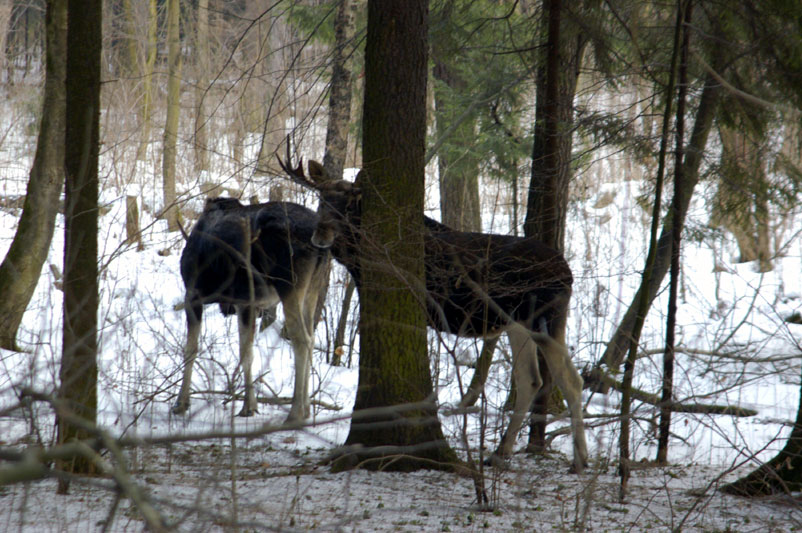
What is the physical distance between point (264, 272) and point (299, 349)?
0.86 metres

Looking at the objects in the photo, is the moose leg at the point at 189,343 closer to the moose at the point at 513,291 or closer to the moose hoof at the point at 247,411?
the moose hoof at the point at 247,411

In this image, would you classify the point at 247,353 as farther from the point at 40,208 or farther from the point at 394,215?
the point at 40,208

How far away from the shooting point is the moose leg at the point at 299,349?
7.16 meters

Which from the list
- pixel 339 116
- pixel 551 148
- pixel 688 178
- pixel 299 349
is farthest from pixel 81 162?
pixel 339 116

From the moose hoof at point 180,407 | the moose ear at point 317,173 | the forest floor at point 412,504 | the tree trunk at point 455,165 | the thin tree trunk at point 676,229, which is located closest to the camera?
the forest floor at point 412,504

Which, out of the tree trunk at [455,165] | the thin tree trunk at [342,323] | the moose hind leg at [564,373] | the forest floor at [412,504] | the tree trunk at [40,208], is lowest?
the forest floor at [412,504]

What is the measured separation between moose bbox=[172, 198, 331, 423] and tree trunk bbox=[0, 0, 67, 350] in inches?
64.4

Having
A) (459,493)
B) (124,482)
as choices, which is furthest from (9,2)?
(124,482)

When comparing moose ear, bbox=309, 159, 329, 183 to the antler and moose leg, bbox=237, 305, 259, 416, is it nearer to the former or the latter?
the antler

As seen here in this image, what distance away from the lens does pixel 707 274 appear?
1764 cm

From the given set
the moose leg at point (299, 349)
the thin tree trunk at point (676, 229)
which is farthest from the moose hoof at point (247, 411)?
the thin tree trunk at point (676, 229)

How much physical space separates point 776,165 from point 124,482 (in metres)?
6.49

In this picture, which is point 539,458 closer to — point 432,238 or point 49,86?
point 432,238

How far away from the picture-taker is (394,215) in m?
5.35
